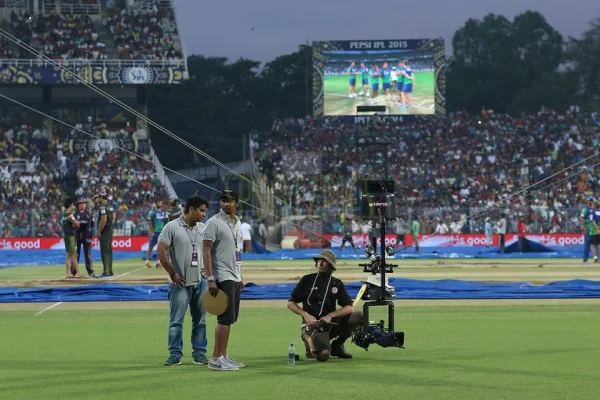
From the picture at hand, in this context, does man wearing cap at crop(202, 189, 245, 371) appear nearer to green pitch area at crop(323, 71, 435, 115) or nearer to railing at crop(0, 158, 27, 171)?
railing at crop(0, 158, 27, 171)

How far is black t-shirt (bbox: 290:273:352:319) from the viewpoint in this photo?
41.3 feet

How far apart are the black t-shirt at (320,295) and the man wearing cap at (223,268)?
98 centimetres

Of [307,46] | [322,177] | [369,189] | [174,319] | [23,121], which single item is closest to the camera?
[174,319]

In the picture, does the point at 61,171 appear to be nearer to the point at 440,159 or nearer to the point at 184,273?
the point at 440,159

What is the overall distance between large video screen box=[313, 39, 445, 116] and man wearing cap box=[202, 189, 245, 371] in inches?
2138

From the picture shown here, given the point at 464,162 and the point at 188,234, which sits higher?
the point at 464,162

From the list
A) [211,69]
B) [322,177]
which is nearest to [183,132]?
[211,69]

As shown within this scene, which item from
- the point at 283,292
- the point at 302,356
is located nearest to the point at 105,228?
the point at 283,292

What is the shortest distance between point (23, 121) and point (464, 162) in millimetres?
25294

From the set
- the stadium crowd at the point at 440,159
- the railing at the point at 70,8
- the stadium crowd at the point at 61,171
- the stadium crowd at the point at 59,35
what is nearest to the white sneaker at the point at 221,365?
the stadium crowd at the point at 61,171

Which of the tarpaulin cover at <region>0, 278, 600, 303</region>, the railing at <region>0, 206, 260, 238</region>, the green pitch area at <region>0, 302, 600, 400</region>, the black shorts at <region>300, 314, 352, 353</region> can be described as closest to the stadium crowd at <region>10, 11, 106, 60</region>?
the railing at <region>0, 206, 260, 238</region>

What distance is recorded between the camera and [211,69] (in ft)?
335

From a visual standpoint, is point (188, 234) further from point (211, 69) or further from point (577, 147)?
point (211, 69)

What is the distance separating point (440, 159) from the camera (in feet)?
217
